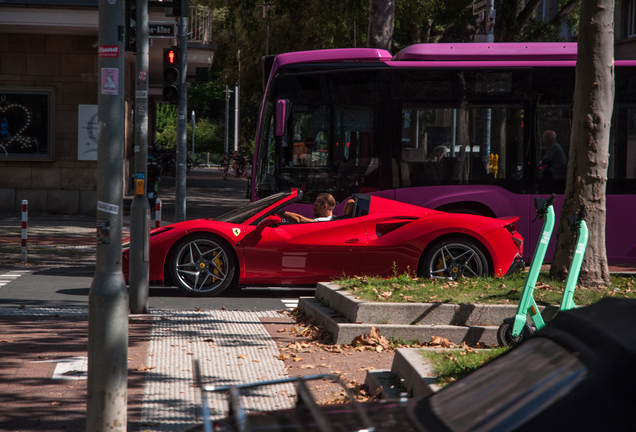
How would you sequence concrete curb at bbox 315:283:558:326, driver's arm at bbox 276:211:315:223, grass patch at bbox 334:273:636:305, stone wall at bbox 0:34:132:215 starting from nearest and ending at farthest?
concrete curb at bbox 315:283:558:326 → grass patch at bbox 334:273:636:305 → driver's arm at bbox 276:211:315:223 → stone wall at bbox 0:34:132:215

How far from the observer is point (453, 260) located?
9203 millimetres

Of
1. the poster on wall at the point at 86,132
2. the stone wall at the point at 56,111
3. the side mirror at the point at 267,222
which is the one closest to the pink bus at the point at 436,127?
the side mirror at the point at 267,222

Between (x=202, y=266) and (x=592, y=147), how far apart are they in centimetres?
455

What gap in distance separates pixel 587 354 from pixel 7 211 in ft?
63.4

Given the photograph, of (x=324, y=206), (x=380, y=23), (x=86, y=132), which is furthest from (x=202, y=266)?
(x=86, y=132)

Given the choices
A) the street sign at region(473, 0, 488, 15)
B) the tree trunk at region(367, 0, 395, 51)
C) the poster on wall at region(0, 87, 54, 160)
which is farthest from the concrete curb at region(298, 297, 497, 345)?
the poster on wall at region(0, 87, 54, 160)

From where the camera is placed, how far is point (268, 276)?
902 centimetres

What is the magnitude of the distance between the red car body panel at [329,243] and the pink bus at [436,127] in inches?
91.7

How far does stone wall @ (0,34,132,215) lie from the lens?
1905 centimetres

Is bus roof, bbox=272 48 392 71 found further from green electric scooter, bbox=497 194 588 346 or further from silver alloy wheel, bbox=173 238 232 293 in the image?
green electric scooter, bbox=497 194 588 346

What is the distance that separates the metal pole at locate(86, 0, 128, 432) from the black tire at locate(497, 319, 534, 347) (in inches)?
118

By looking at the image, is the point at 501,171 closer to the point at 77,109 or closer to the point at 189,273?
the point at 189,273

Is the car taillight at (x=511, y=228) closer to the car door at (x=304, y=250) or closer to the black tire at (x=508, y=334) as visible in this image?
the car door at (x=304, y=250)

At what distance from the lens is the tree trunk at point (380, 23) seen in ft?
53.9
